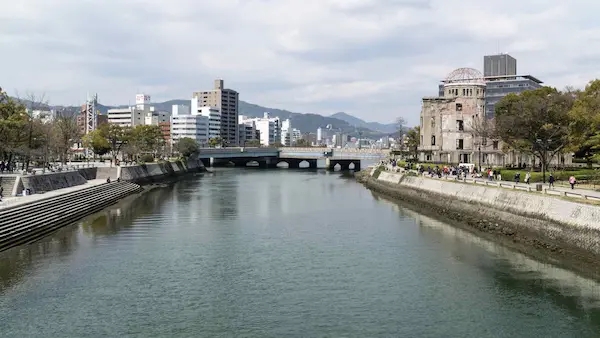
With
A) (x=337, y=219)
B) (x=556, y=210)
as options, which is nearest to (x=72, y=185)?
(x=337, y=219)

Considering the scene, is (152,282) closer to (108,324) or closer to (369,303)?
(108,324)

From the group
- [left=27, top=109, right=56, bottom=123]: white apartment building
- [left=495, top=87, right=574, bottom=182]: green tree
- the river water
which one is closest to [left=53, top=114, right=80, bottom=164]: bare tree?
[left=27, top=109, right=56, bottom=123]: white apartment building

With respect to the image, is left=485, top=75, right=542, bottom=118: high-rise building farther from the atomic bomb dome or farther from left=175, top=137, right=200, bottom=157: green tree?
left=175, top=137, right=200, bottom=157: green tree

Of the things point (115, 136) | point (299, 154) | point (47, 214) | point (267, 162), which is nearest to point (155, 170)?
point (115, 136)

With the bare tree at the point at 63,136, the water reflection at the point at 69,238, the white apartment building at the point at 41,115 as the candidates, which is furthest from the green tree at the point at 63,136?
the water reflection at the point at 69,238

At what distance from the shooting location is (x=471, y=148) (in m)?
89.2

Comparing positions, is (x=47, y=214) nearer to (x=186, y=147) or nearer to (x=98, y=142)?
(x=98, y=142)

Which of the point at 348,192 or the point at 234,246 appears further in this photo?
the point at 348,192

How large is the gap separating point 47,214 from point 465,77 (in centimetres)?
7567

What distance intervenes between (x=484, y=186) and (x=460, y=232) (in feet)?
22.4

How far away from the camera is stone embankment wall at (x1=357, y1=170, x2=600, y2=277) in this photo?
30344mm

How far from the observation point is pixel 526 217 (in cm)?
3781

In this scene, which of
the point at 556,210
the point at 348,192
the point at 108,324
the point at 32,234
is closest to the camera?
the point at 108,324

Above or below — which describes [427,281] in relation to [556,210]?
below
